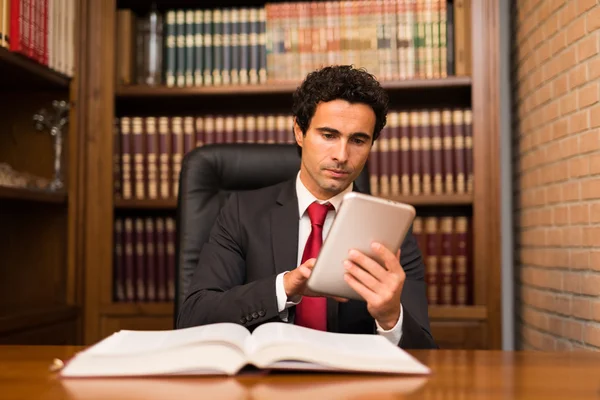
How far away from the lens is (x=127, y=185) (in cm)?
232

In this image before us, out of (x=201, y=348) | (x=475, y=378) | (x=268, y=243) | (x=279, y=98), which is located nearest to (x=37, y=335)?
(x=268, y=243)

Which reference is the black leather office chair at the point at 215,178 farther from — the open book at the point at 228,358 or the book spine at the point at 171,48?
the open book at the point at 228,358

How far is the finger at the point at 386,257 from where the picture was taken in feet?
3.64

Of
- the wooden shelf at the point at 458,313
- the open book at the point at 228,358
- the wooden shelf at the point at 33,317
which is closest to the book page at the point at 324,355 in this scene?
the open book at the point at 228,358

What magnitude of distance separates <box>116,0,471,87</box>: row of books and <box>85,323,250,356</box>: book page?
1369mm

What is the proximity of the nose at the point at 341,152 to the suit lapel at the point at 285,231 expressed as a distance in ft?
0.52

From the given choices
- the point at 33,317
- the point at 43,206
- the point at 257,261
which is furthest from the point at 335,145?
the point at 43,206

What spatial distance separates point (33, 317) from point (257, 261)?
2.63ft

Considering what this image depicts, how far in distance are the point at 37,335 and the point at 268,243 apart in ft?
2.85

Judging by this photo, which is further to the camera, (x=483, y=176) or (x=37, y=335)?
(x=483, y=176)

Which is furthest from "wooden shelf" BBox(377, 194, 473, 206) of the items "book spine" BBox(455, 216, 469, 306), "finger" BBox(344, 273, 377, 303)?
"finger" BBox(344, 273, 377, 303)

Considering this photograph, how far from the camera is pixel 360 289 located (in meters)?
1.14

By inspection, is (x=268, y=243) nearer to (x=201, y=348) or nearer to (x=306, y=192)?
(x=306, y=192)

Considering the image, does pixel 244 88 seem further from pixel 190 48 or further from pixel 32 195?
pixel 32 195
